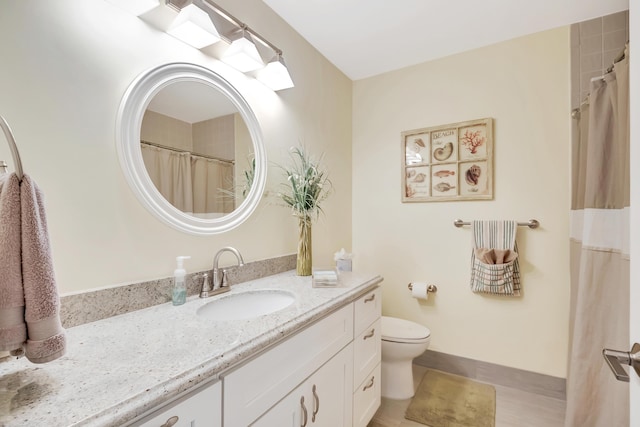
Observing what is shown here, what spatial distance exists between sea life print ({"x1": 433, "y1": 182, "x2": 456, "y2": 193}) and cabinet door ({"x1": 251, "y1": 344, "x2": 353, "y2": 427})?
1415mm

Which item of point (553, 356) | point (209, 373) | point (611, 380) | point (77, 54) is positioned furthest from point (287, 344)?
point (553, 356)

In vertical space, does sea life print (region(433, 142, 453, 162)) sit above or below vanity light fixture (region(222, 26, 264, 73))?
below

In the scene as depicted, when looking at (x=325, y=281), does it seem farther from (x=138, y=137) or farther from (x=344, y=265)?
(x=138, y=137)

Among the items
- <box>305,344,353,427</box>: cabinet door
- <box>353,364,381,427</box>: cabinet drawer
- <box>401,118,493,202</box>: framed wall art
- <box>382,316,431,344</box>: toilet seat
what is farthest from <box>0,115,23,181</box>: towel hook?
<box>401,118,493,202</box>: framed wall art

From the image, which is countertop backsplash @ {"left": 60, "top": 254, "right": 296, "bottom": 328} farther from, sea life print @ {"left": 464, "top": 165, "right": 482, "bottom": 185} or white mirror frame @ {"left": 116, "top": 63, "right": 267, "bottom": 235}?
sea life print @ {"left": 464, "top": 165, "right": 482, "bottom": 185}

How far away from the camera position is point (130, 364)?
65 cm

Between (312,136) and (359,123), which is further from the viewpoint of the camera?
(359,123)

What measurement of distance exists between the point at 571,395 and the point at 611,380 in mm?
247

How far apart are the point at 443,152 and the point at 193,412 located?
216cm

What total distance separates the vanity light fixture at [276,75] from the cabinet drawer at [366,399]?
1.68m

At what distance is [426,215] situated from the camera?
224 centimetres

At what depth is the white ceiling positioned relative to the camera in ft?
5.45

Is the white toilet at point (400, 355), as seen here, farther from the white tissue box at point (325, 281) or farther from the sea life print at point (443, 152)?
the sea life print at point (443, 152)

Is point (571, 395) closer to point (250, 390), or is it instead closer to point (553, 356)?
point (553, 356)
